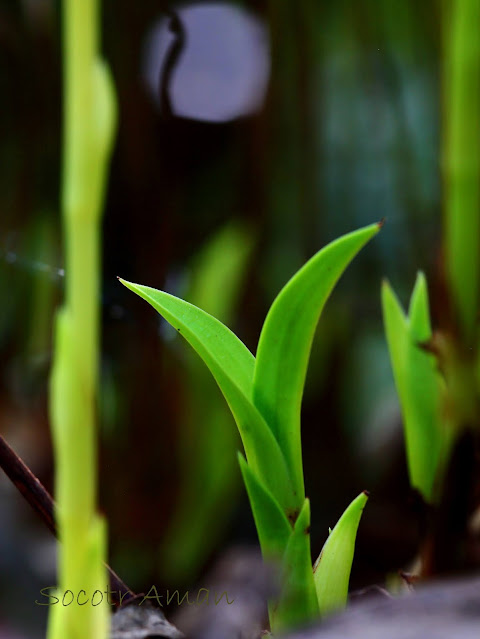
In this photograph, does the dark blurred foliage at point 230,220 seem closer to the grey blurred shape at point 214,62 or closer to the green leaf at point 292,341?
the grey blurred shape at point 214,62

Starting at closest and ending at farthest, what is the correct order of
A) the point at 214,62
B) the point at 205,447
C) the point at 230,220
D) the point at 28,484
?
the point at 28,484 < the point at 205,447 < the point at 214,62 < the point at 230,220

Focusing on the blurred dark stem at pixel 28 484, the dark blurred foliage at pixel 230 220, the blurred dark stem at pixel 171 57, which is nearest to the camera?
the blurred dark stem at pixel 28 484

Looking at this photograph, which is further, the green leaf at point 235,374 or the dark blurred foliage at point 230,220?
the dark blurred foliage at point 230,220

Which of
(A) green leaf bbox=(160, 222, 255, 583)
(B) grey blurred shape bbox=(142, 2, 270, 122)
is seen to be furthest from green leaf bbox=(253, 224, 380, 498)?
(B) grey blurred shape bbox=(142, 2, 270, 122)

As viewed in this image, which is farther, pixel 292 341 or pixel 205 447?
pixel 205 447

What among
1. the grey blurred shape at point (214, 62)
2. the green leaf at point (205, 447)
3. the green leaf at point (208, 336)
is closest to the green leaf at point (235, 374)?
the green leaf at point (208, 336)

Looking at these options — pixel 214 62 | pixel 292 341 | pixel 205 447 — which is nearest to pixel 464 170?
pixel 292 341

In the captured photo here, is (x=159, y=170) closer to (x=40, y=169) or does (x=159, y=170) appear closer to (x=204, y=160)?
(x=204, y=160)

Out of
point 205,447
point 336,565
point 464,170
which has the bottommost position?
point 205,447

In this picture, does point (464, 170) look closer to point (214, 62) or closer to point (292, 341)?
point (292, 341)
